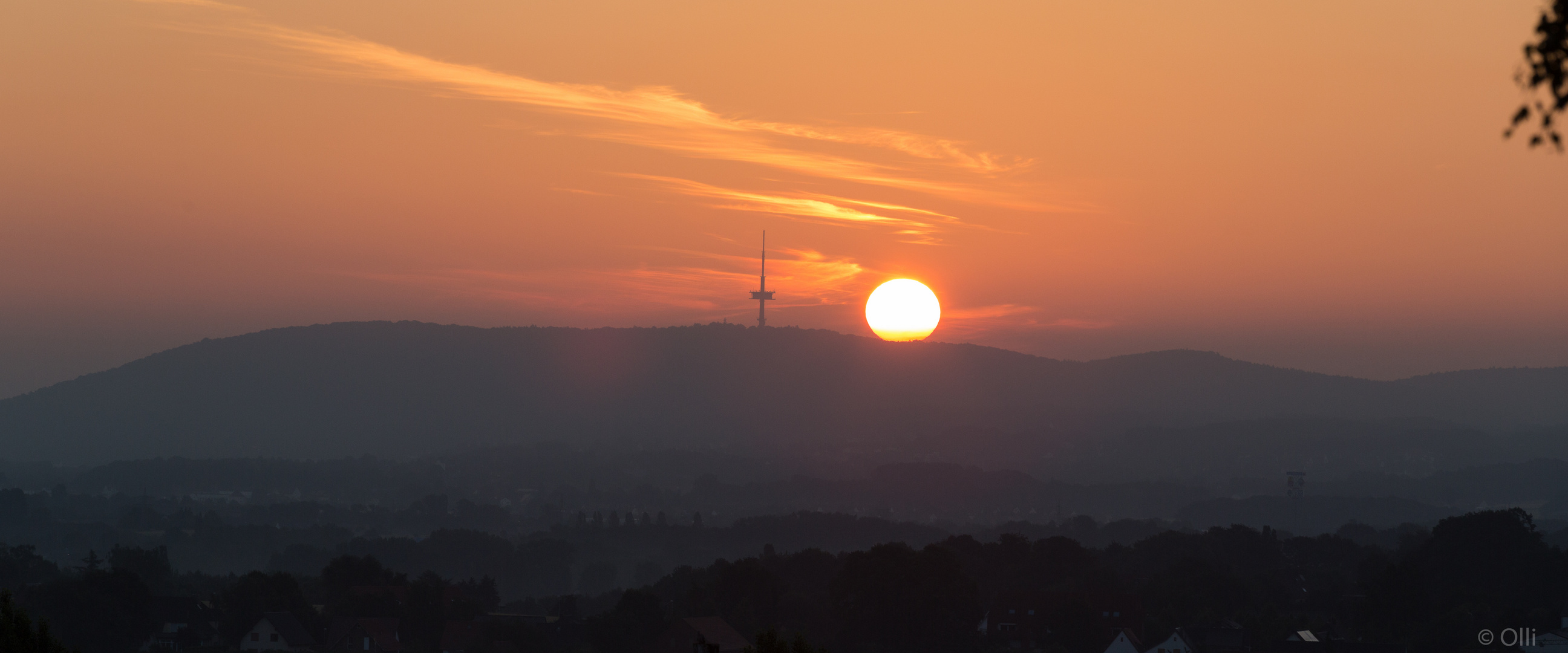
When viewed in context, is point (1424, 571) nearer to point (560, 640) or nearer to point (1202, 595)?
point (1202, 595)

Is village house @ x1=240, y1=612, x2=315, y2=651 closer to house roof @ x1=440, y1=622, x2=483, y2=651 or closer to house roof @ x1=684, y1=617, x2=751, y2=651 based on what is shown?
house roof @ x1=440, y1=622, x2=483, y2=651

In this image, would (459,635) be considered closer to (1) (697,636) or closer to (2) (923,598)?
(1) (697,636)

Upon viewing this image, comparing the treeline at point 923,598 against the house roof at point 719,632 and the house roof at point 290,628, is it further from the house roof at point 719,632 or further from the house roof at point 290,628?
the house roof at point 719,632

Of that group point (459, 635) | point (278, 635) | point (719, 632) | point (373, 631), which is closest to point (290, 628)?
point (278, 635)

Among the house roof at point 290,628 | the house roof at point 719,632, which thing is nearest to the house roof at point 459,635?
the house roof at point 290,628

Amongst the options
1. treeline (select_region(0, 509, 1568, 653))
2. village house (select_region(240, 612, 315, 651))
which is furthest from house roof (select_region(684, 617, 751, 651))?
village house (select_region(240, 612, 315, 651))
